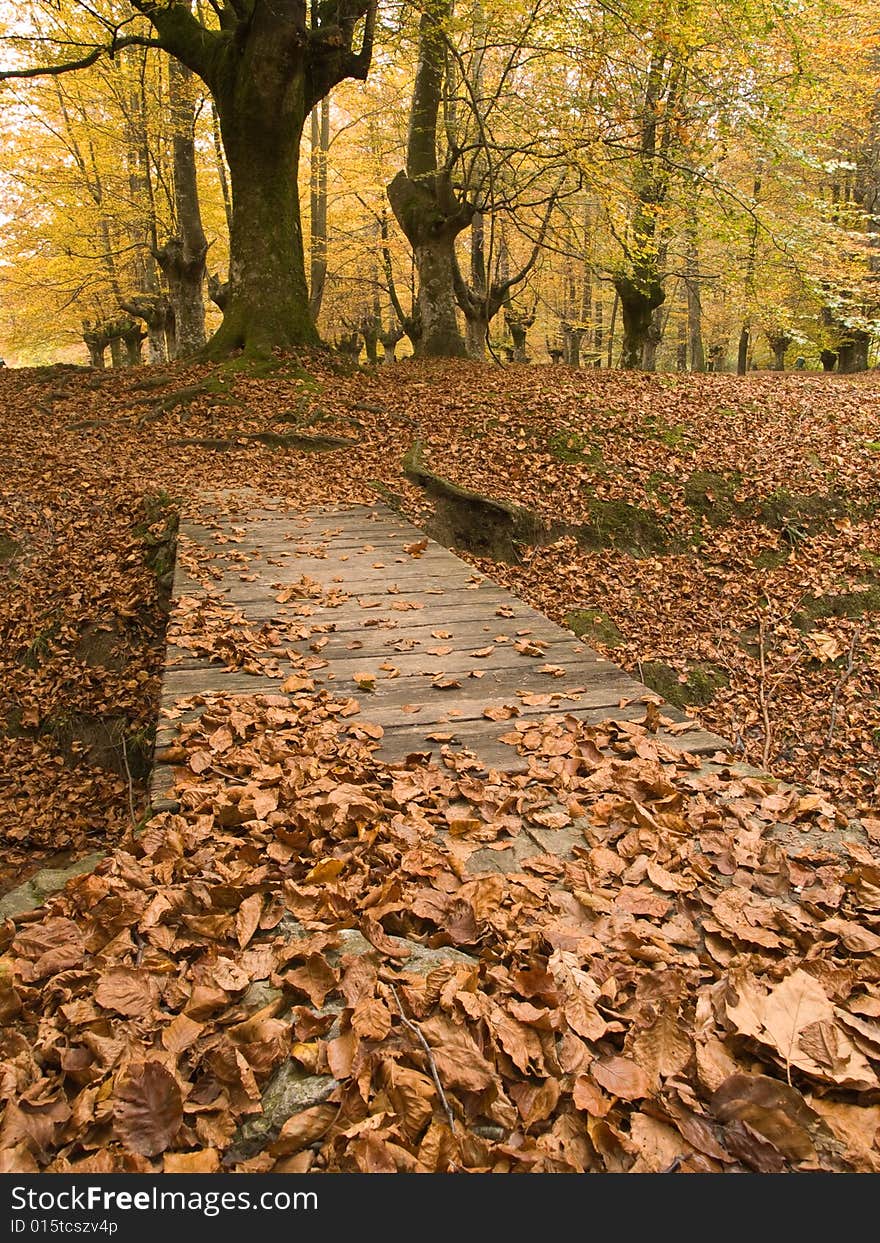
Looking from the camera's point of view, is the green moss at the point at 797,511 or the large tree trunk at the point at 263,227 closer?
the green moss at the point at 797,511

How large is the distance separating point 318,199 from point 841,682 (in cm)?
1893

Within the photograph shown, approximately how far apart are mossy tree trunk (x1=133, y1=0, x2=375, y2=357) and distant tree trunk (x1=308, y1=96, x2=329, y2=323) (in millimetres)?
9176

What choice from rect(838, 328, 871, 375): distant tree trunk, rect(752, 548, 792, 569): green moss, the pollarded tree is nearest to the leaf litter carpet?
rect(752, 548, 792, 569): green moss

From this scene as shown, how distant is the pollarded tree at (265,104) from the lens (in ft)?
30.2

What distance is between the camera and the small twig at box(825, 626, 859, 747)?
239 inches

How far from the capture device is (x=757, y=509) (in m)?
8.55

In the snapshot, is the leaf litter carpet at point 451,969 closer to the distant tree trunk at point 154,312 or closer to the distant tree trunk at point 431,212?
the distant tree trunk at point 431,212

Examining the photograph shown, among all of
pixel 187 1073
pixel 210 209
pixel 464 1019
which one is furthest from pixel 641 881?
pixel 210 209

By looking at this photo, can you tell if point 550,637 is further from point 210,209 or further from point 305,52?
point 210,209

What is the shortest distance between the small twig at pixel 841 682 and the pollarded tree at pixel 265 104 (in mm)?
8294

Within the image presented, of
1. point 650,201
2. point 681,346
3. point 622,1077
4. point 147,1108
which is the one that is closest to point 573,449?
point 650,201

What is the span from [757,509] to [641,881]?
7.32 m

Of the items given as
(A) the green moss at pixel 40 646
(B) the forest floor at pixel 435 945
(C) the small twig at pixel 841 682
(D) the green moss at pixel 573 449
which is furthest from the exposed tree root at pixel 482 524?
(A) the green moss at pixel 40 646

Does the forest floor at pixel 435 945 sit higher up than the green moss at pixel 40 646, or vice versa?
the forest floor at pixel 435 945
